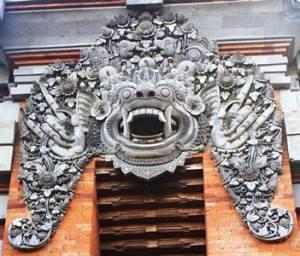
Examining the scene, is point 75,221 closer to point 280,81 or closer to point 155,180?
point 155,180

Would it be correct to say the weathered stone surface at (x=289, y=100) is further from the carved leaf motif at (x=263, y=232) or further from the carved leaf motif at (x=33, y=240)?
the carved leaf motif at (x=33, y=240)

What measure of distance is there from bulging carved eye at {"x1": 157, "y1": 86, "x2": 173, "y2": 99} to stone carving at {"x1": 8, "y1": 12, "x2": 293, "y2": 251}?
0.02m

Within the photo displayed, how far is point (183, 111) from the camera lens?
39.2 feet

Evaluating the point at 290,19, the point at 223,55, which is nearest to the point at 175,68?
the point at 223,55

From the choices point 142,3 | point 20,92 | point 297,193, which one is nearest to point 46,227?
point 20,92

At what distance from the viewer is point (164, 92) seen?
11.9m

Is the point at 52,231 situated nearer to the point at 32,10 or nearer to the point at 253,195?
the point at 253,195

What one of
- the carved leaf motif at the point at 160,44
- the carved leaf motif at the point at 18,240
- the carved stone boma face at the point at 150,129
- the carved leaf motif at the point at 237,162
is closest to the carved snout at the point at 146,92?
the carved stone boma face at the point at 150,129

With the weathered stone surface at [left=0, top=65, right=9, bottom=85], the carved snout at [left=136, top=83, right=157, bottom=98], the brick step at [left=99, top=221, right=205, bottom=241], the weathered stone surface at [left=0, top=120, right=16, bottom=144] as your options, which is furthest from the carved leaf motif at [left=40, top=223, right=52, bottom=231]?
the weathered stone surface at [left=0, top=65, right=9, bottom=85]

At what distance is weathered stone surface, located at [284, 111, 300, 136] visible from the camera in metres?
11.9

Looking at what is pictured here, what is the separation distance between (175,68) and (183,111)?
78cm

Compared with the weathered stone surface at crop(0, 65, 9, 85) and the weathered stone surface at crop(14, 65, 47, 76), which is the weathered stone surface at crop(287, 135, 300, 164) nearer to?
the weathered stone surface at crop(14, 65, 47, 76)

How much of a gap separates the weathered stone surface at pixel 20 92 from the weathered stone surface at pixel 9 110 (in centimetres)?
11

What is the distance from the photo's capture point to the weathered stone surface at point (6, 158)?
1192 centimetres
